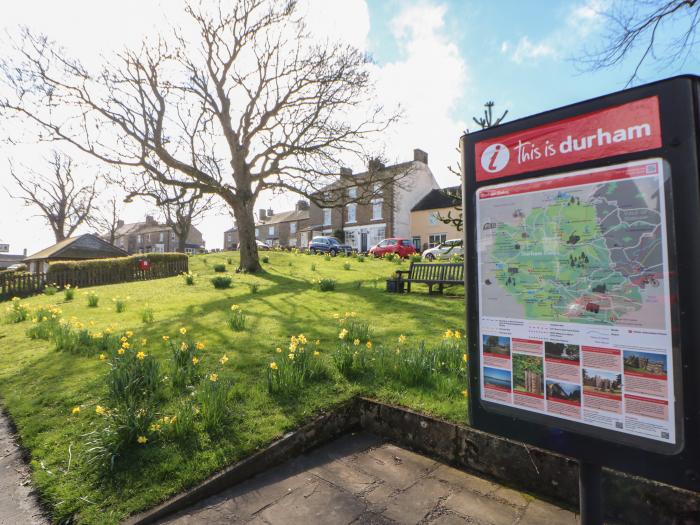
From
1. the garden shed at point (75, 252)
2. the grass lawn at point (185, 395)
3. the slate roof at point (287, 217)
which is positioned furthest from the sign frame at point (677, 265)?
the slate roof at point (287, 217)

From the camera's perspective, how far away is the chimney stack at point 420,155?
41.9m

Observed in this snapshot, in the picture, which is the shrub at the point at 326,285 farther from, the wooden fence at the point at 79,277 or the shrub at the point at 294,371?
the wooden fence at the point at 79,277

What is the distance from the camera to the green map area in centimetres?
157

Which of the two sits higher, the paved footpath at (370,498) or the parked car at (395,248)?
the parked car at (395,248)

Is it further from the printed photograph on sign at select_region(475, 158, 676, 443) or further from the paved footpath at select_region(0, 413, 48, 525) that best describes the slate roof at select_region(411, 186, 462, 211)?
the paved footpath at select_region(0, 413, 48, 525)

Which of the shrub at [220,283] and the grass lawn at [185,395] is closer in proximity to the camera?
the grass lawn at [185,395]

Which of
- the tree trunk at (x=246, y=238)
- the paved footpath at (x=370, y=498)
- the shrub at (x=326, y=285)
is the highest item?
the tree trunk at (x=246, y=238)

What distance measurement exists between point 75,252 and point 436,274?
106 ft

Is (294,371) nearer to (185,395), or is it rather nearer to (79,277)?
(185,395)

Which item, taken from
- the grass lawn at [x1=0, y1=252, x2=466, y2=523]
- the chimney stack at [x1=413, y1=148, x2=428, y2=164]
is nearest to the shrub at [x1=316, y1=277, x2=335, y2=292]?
the grass lawn at [x1=0, y1=252, x2=466, y2=523]

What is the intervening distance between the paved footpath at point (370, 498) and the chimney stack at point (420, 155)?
41.2 metres

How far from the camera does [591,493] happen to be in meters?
1.78

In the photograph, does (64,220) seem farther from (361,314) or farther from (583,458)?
(583,458)

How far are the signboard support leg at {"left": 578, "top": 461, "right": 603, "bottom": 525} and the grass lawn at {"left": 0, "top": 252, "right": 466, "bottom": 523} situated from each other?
4.60 feet
